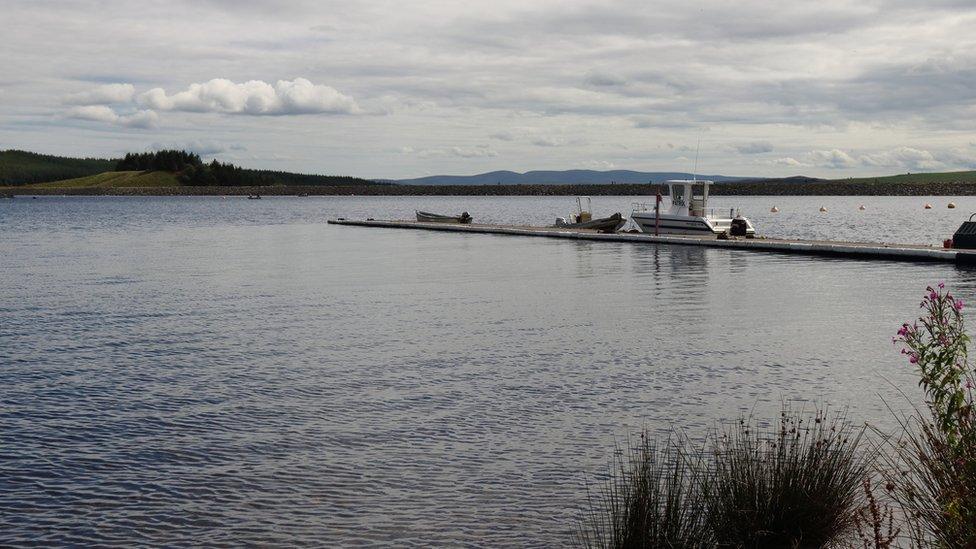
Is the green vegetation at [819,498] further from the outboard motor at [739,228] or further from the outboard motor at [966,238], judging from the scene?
the outboard motor at [739,228]

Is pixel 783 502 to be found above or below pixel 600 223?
below

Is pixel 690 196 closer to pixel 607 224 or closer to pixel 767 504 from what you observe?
pixel 607 224

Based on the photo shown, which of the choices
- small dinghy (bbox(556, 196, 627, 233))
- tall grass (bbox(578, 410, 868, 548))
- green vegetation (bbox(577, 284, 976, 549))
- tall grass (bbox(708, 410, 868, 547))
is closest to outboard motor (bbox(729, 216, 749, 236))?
small dinghy (bbox(556, 196, 627, 233))

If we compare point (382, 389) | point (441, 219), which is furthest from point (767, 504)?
point (441, 219)

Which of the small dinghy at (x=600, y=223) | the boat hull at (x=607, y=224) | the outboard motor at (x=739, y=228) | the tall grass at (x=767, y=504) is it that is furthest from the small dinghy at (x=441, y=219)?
the tall grass at (x=767, y=504)

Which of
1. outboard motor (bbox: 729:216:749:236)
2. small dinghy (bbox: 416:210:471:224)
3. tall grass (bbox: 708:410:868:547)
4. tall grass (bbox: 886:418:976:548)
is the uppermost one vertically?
outboard motor (bbox: 729:216:749:236)

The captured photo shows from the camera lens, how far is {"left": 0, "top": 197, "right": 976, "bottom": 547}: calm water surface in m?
9.16

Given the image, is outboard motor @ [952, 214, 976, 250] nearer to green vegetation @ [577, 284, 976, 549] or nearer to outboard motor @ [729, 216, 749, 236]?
outboard motor @ [729, 216, 749, 236]

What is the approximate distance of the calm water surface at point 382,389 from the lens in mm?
9164

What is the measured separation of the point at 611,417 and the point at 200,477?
17.3 feet

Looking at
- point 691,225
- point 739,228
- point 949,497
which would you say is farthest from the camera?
point 691,225

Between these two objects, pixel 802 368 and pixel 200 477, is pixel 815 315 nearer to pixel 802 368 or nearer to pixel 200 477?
pixel 802 368

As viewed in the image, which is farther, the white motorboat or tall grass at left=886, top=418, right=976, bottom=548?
the white motorboat

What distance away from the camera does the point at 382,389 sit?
14414 mm
